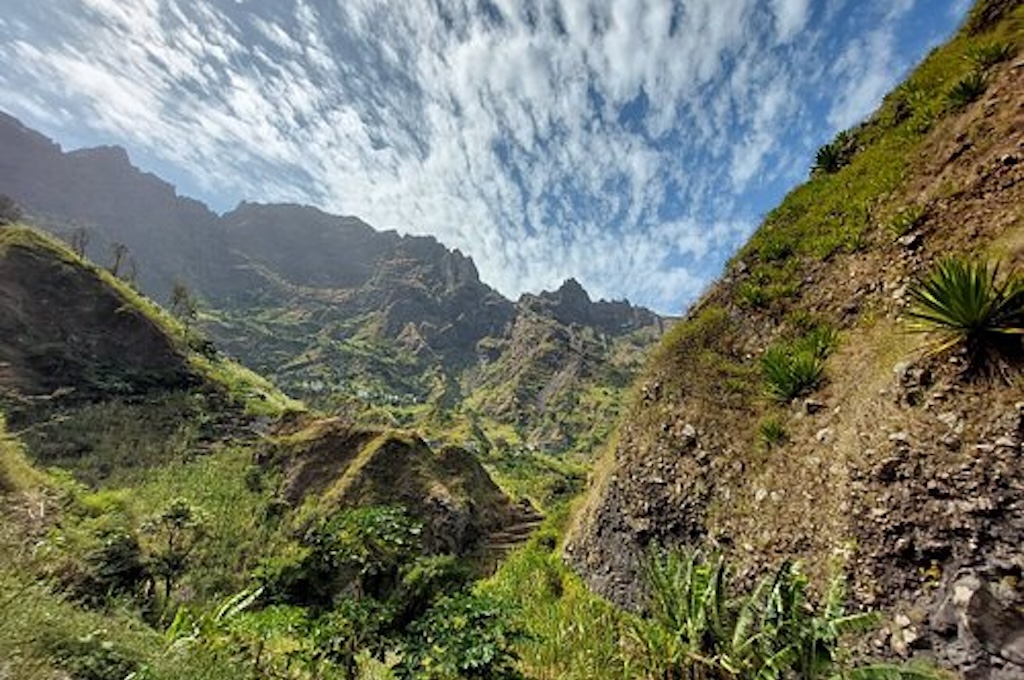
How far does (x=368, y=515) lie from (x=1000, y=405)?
9.50 m

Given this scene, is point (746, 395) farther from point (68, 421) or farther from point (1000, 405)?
point (68, 421)

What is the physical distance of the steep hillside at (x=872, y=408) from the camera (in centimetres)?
766

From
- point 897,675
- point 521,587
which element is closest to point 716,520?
point 897,675

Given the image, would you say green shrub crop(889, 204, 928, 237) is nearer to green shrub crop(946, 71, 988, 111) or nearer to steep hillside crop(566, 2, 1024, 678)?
steep hillside crop(566, 2, 1024, 678)

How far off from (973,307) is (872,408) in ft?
8.17

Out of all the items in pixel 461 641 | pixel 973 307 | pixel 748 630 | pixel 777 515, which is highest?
pixel 973 307

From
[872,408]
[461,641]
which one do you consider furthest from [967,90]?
[461,641]

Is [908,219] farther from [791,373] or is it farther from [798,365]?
[791,373]

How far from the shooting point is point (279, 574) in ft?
27.5

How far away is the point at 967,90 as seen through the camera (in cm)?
1292

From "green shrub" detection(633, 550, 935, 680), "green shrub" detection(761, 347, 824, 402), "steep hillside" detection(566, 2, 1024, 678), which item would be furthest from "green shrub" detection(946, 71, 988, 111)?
"green shrub" detection(633, 550, 935, 680)

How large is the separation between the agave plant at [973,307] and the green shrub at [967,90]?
6.71m

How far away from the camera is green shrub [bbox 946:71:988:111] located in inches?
504

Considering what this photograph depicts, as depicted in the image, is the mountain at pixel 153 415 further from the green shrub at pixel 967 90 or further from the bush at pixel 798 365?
the green shrub at pixel 967 90
